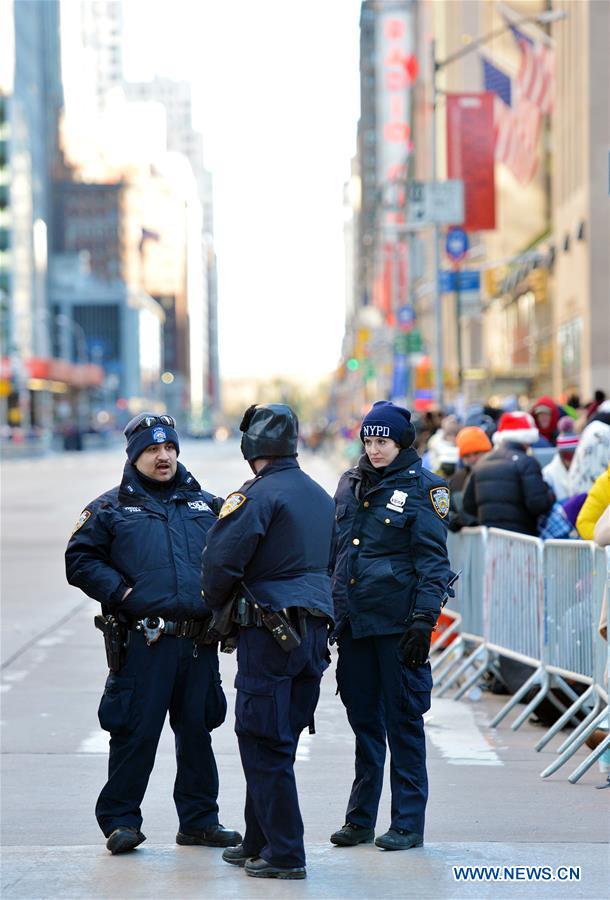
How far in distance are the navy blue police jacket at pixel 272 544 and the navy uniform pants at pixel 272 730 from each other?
15 centimetres

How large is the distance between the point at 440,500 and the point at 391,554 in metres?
0.33

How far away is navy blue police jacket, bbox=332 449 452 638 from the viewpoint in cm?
685

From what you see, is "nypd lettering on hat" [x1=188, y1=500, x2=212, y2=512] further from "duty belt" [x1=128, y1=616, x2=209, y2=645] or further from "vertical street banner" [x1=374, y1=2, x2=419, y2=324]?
"vertical street banner" [x1=374, y1=2, x2=419, y2=324]

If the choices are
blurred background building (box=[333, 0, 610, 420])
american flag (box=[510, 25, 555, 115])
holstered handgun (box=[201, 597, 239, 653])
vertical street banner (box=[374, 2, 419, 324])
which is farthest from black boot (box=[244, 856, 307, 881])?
vertical street banner (box=[374, 2, 419, 324])

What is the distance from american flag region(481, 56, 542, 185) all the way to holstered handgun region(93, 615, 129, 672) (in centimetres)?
3092

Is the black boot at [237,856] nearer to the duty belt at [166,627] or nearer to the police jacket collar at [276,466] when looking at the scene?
the duty belt at [166,627]

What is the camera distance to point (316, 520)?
6246 mm

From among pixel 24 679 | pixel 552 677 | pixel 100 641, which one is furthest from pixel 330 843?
pixel 100 641

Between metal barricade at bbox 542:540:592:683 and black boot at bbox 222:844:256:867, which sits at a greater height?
metal barricade at bbox 542:540:592:683

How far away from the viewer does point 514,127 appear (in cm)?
3775

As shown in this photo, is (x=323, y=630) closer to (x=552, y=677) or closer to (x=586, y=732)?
(x=586, y=732)

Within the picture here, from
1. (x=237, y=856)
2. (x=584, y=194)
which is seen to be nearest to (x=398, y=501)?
(x=237, y=856)

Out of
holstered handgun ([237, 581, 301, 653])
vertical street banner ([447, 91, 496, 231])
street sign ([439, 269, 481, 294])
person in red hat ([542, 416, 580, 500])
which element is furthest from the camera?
vertical street banner ([447, 91, 496, 231])

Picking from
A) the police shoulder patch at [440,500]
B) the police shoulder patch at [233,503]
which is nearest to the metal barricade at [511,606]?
the police shoulder patch at [440,500]
